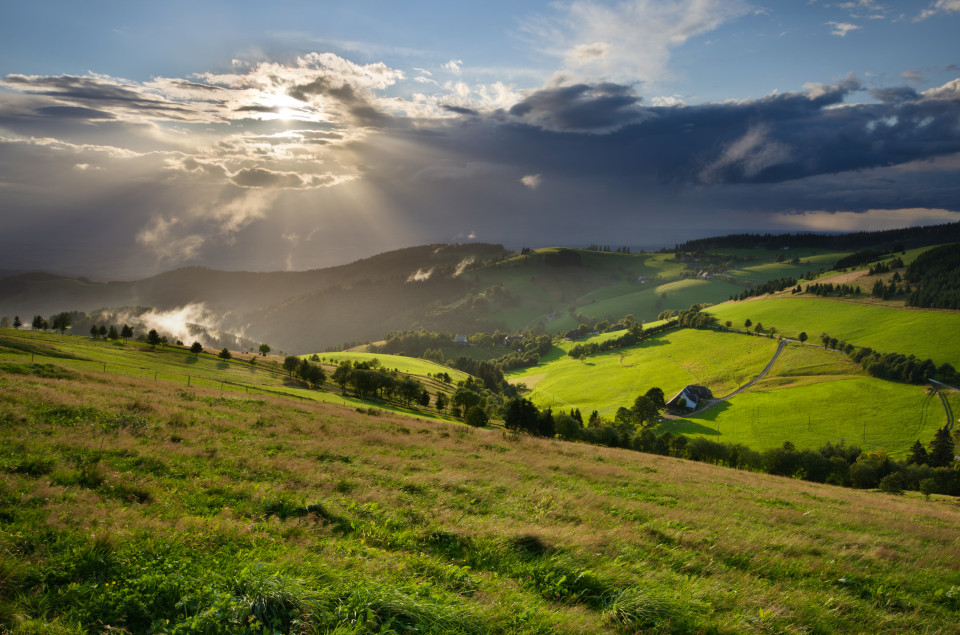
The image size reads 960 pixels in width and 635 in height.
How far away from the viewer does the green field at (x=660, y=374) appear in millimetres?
154125

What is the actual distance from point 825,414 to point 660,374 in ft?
182

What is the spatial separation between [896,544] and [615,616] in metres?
15.6

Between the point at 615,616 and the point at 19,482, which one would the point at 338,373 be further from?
the point at 615,616

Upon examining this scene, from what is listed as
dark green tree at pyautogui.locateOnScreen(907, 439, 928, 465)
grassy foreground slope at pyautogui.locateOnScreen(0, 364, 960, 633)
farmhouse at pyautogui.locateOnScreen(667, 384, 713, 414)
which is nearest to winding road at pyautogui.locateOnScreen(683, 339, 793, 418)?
farmhouse at pyautogui.locateOnScreen(667, 384, 713, 414)

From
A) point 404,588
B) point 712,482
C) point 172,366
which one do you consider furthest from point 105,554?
point 172,366

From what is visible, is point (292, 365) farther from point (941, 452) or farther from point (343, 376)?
point (941, 452)

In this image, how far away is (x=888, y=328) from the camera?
170125 millimetres

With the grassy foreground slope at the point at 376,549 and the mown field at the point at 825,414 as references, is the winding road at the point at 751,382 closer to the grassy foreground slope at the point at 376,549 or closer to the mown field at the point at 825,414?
the mown field at the point at 825,414

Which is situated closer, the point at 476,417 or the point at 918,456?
the point at 476,417

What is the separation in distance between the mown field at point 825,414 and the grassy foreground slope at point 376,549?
114171 millimetres

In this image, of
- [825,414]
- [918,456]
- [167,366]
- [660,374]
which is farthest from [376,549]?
[660,374]

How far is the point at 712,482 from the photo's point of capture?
27.8 meters

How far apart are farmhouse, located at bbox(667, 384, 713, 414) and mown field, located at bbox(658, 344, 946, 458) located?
16.9ft

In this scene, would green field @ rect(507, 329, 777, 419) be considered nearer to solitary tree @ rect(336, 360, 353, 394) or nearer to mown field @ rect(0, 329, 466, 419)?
solitary tree @ rect(336, 360, 353, 394)
